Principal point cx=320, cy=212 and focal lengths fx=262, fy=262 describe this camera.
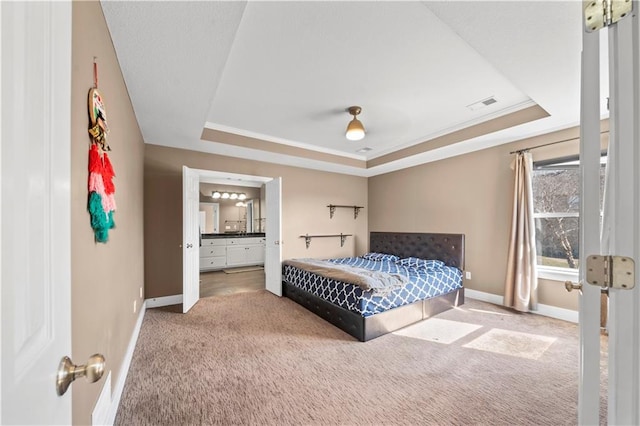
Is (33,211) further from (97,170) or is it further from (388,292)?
(388,292)

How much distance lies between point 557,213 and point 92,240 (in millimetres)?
4618

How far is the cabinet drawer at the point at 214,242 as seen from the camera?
20.8 feet

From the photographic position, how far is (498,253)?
12.4 feet

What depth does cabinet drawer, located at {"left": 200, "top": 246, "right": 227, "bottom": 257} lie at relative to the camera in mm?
6293

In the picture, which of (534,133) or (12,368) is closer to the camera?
(12,368)

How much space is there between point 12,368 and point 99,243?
49.5 inches

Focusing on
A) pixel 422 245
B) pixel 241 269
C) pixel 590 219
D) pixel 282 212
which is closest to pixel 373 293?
pixel 590 219

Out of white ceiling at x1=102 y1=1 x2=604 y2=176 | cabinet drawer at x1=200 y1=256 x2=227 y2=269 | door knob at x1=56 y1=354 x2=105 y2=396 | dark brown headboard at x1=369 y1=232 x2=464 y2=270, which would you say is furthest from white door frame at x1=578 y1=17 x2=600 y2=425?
cabinet drawer at x1=200 y1=256 x2=227 y2=269

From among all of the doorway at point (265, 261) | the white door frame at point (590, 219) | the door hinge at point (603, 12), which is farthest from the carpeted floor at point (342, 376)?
the door hinge at point (603, 12)

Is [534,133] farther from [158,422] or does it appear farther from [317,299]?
[158,422]

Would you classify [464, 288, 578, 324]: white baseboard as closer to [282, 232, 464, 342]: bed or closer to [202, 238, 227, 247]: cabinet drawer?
[282, 232, 464, 342]: bed

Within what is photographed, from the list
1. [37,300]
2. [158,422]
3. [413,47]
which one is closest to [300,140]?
[413,47]

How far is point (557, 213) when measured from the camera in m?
3.34

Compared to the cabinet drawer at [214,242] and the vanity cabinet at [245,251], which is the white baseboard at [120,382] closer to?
the cabinet drawer at [214,242]
